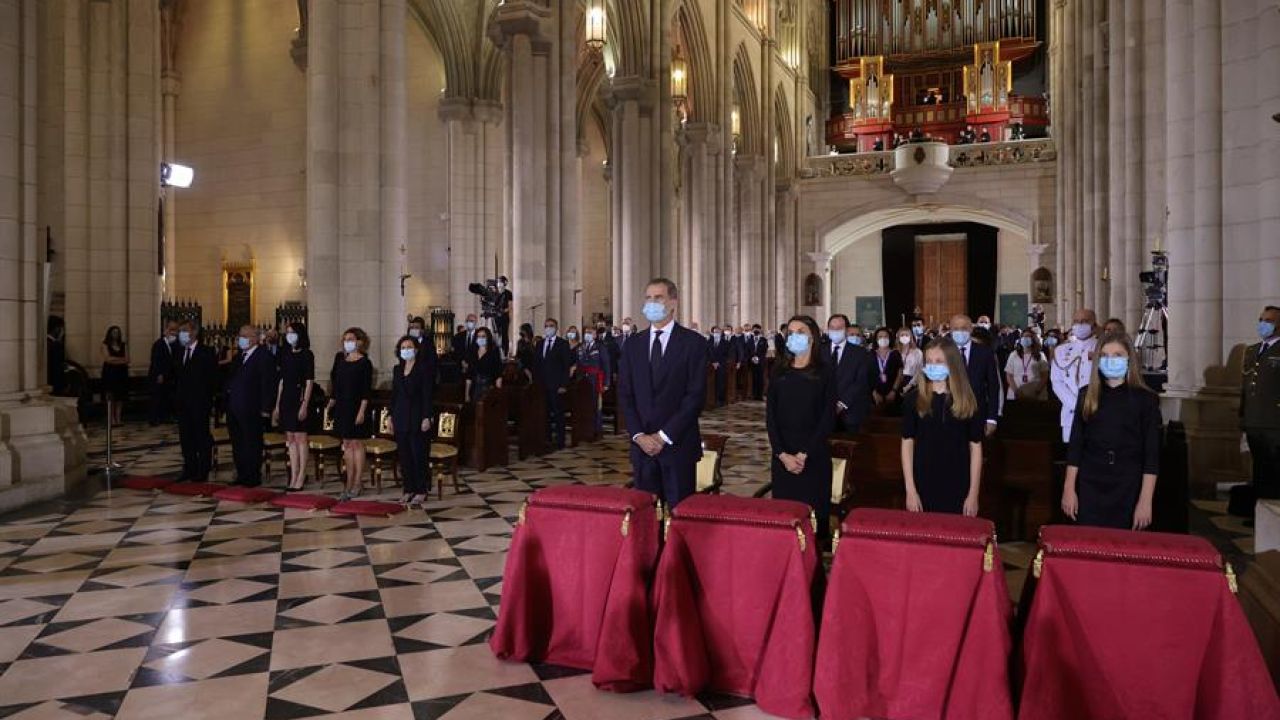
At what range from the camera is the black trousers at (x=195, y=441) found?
377 inches

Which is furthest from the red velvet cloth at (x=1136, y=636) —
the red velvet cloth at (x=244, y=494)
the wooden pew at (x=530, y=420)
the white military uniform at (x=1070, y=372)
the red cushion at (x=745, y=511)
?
the wooden pew at (x=530, y=420)

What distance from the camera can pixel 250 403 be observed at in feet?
30.5

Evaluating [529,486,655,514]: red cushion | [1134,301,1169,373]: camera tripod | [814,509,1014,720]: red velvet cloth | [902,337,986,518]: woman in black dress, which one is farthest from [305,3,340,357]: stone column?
[1134,301,1169,373]: camera tripod

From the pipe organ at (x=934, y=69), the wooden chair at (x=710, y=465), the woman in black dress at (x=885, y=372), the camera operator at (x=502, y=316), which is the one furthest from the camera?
the pipe organ at (x=934, y=69)

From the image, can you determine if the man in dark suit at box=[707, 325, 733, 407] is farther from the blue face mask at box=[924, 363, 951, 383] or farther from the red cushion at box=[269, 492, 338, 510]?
the blue face mask at box=[924, 363, 951, 383]

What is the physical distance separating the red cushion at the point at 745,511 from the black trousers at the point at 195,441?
7.13 metres

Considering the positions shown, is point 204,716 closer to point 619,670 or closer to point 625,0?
point 619,670

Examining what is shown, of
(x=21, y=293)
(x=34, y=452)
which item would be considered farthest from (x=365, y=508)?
(x=21, y=293)

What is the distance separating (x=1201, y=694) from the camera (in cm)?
329

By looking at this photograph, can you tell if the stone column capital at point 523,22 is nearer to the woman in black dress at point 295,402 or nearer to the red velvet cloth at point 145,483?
the woman in black dress at point 295,402

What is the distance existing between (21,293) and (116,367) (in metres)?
6.22

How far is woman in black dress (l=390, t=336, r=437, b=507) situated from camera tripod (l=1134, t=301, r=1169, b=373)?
31.9 feet

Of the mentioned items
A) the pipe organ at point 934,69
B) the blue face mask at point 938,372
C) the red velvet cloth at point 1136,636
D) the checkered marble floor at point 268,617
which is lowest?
the checkered marble floor at point 268,617

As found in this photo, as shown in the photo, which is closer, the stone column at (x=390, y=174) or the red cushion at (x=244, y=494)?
the red cushion at (x=244, y=494)
